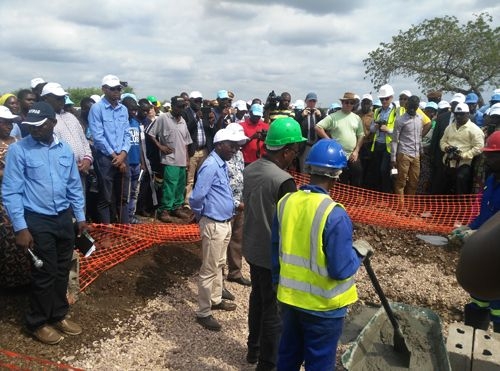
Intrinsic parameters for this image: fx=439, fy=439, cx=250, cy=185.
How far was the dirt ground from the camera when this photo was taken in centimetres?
382

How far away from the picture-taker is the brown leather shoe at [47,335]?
143 inches

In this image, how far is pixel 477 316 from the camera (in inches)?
146

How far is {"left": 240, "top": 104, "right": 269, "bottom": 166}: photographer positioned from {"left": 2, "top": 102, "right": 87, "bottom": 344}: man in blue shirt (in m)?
3.09

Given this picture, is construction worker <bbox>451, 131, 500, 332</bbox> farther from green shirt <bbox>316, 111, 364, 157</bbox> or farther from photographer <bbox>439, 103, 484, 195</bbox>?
photographer <bbox>439, 103, 484, 195</bbox>

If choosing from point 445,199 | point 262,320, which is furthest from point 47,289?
point 445,199

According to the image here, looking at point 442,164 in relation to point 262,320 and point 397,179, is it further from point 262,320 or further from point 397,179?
point 262,320

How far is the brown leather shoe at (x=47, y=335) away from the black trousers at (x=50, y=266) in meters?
A: 0.05

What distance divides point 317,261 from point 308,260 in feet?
0.20

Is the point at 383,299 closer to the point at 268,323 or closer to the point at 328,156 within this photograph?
the point at 268,323

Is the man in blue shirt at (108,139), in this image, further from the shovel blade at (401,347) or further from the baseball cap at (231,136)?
the shovel blade at (401,347)

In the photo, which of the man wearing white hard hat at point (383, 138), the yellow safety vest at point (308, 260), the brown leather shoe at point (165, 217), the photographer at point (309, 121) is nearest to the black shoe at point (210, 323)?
the yellow safety vest at point (308, 260)

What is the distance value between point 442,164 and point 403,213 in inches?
51.1

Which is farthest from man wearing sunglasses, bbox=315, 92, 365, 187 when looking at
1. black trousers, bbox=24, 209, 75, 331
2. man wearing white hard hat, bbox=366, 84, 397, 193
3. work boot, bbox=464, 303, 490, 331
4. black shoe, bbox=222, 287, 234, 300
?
black trousers, bbox=24, 209, 75, 331

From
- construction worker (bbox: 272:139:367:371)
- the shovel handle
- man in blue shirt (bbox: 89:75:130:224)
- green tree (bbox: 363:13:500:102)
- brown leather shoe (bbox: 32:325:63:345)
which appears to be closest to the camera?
construction worker (bbox: 272:139:367:371)
